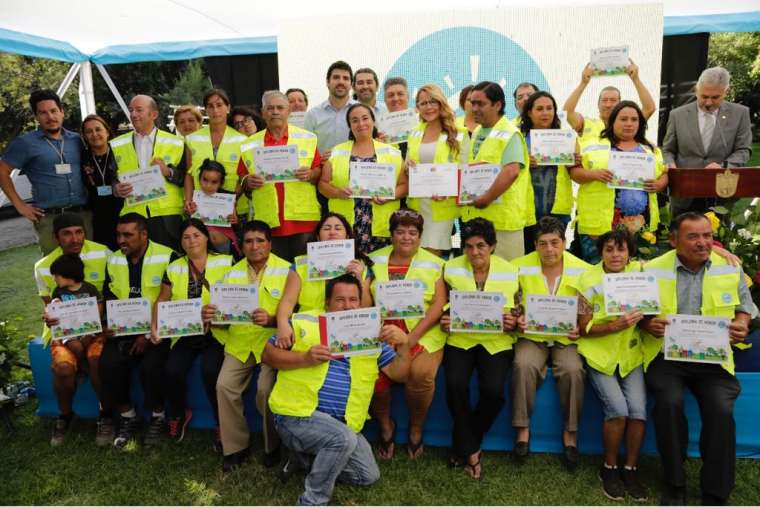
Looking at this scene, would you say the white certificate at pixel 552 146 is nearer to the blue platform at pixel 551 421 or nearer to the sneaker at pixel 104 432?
the blue platform at pixel 551 421

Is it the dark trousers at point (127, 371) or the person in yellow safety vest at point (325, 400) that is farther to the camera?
the dark trousers at point (127, 371)

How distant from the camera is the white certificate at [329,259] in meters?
3.65

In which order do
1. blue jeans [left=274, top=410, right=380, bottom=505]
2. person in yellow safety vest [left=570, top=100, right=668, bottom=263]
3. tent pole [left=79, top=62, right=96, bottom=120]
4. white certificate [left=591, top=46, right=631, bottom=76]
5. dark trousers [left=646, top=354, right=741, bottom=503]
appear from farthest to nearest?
tent pole [left=79, top=62, right=96, bottom=120] < white certificate [left=591, top=46, right=631, bottom=76] < person in yellow safety vest [left=570, top=100, right=668, bottom=263] < blue jeans [left=274, top=410, right=380, bottom=505] < dark trousers [left=646, top=354, right=741, bottom=503]

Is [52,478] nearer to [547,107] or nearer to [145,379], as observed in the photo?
[145,379]

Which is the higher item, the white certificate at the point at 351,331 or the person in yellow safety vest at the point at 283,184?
the person in yellow safety vest at the point at 283,184

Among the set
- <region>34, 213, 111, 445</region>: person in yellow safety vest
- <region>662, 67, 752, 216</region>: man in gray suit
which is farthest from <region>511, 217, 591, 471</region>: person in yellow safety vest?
<region>34, 213, 111, 445</region>: person in yellow safety vest

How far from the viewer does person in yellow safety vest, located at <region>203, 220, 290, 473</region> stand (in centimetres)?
369

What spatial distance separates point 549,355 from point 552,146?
1524mm

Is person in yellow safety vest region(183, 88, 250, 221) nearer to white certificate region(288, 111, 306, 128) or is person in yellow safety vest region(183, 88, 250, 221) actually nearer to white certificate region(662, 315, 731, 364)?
white certificate region(288, 111, 306, 128)

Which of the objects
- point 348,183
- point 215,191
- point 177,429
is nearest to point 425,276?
point 348,183

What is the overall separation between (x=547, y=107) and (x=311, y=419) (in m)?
2.80

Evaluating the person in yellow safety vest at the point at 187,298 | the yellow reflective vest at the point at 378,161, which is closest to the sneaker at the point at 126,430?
the person in yellow safety vest at the point at 187,298

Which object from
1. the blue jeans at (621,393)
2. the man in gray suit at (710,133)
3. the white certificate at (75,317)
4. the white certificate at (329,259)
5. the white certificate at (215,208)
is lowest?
the blue jeans at (621,393)

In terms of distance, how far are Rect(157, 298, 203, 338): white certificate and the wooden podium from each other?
3442 mm
